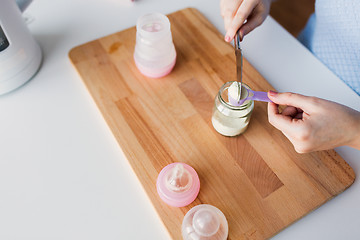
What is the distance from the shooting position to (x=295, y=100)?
1.86 ft

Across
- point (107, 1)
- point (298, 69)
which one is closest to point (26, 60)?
point (107, 1)

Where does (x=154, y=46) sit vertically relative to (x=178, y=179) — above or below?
above

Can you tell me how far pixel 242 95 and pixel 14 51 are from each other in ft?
1.70

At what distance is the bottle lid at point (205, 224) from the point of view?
1.72 feet

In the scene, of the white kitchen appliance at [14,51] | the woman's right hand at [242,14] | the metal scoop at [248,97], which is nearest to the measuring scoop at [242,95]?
the metal scoop at [248,97]

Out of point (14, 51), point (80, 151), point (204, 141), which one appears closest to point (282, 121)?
point (204, 141)

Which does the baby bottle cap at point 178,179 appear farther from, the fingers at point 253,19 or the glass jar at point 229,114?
the fingers at point 253,19

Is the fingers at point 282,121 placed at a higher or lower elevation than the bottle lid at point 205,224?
higher

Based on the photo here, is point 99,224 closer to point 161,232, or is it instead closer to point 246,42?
point 161,232

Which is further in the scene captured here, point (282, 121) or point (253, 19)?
point (253, 19)

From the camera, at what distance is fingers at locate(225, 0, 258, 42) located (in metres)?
0.69

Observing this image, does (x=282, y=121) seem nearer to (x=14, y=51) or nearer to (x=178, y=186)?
(x=178, y=186)

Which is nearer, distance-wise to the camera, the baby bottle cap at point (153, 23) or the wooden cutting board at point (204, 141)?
the wooden cutting board at point (204, 141)

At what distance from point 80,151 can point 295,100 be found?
46 cm
